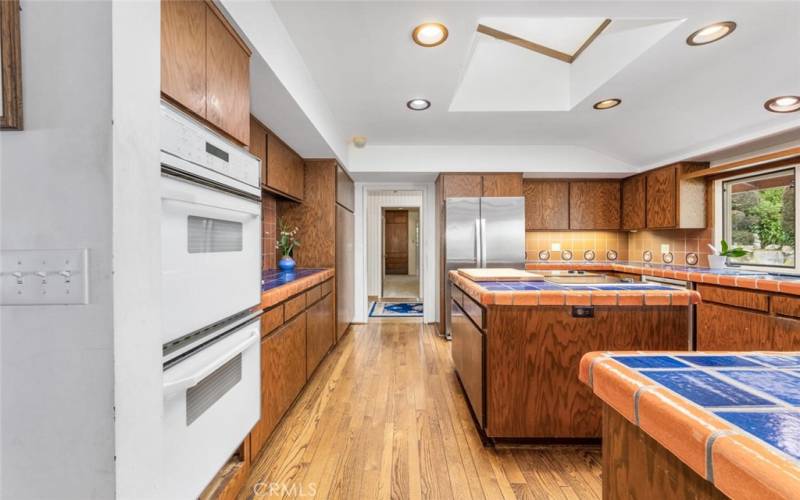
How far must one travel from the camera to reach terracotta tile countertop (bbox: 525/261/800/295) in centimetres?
215

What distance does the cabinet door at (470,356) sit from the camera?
182 cm

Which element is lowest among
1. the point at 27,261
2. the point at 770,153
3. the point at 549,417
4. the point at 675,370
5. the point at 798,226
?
the point at 549,417

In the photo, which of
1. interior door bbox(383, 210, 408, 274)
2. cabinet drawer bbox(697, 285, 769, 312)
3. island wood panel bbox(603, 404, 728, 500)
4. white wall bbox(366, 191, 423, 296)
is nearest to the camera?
island wood panel bbox(603, 404, 728, 500)

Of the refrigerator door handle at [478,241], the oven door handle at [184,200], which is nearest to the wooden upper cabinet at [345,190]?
the refrigerator door handle at [478,241]

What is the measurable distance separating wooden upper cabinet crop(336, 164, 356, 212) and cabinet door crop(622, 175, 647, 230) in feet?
11.4

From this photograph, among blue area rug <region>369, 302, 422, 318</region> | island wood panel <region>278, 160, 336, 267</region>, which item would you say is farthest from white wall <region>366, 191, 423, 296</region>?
island wood panel <region>278, 160, 336, 267</region>

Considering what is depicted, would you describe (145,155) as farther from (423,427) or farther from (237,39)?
(423,427)

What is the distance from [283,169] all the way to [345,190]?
116 cm

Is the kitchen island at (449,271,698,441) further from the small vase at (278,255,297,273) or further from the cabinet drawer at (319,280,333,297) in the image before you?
the small vase at (278,255,297,273)

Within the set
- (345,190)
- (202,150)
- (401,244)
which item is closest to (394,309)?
(345,190)

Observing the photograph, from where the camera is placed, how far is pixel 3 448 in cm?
71

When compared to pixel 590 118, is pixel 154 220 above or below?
below

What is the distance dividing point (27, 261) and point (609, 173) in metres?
4.69

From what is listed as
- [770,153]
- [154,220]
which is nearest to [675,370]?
[154,220]
